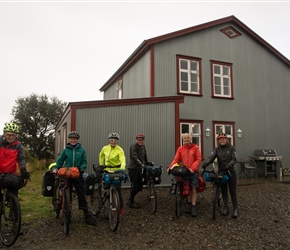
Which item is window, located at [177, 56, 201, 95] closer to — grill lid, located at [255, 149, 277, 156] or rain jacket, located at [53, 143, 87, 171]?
grill lid, located at [255, 149, 277, 156]

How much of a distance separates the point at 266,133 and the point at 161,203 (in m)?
9.85

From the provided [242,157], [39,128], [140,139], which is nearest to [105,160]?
[140,139]

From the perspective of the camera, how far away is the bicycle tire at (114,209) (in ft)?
16.9

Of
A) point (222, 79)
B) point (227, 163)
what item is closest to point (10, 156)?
point (227, 163)

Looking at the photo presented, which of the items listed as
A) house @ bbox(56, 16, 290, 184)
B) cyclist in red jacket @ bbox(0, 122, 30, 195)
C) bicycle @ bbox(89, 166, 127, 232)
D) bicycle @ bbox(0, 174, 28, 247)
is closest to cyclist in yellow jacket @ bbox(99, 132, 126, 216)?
bicycle @ bbox(89, 166, 127, 232)

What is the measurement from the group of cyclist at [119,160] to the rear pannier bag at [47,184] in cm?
41

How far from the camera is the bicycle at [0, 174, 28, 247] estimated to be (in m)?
4.59

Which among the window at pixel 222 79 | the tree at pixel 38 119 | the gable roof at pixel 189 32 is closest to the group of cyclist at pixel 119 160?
the gable roof at pixel 189 32

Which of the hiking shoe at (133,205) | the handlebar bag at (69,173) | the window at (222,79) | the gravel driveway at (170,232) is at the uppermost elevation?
the window at (222,79)

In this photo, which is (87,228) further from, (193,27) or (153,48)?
(193,27)

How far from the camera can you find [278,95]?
626 inches

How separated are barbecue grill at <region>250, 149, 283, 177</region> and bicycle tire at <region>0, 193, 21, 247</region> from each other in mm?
12135

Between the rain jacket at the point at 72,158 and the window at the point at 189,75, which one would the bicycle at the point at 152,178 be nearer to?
the rain jacket at the point at 72,158

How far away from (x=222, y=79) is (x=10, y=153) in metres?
11.7
